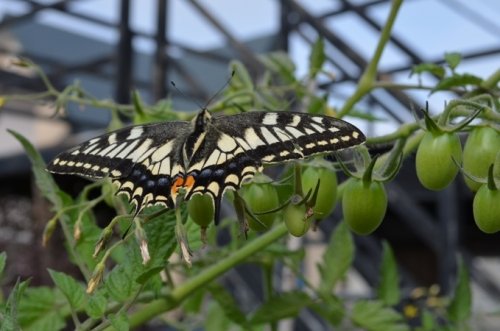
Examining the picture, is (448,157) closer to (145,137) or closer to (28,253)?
(145,137)

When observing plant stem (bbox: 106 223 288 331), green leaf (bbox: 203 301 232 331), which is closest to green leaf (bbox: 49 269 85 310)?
plant stem (bbox: 106 223 288 331)

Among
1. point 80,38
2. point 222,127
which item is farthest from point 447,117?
point 80,38

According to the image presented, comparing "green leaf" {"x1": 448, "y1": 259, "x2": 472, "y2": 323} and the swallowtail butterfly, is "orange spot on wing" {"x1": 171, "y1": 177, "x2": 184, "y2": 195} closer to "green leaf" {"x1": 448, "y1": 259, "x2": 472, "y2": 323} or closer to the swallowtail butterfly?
the swallowtail butterfly

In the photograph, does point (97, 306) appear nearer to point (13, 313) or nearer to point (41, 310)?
point (13, 313)

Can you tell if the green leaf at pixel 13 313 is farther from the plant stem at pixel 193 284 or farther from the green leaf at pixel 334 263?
the green leaf at pixel 334 263

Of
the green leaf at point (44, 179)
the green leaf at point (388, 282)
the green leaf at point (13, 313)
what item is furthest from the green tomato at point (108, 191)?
the green leaf at point (388, 282)

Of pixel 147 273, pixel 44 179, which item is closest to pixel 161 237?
pixel 147 273
